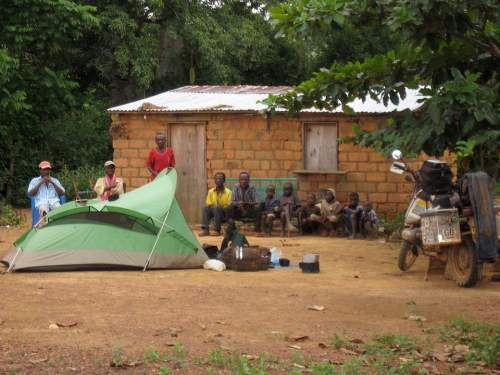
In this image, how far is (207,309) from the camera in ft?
29.1

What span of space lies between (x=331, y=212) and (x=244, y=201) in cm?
139

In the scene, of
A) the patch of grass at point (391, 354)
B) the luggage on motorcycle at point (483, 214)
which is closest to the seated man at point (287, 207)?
the luggage on motorcycle at point (483, 214)

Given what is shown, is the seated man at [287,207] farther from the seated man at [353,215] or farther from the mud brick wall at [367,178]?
the seated man at [353,215]

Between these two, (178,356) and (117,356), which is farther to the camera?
(178,356)

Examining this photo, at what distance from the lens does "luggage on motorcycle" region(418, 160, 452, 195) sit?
10.4 m

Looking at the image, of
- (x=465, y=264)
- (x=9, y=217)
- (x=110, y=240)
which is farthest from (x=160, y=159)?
(x=465, y=264)

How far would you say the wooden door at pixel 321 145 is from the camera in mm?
16672

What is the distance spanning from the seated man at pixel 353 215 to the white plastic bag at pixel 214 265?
4235mm

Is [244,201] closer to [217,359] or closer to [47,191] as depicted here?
[47,191]

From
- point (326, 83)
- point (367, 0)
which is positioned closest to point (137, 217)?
point (326, 83)

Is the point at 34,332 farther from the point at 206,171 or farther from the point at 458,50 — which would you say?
the point at 206,171

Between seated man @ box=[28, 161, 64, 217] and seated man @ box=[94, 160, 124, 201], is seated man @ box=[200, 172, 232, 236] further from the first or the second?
seated man @ box=[28, 161, 64, 217]

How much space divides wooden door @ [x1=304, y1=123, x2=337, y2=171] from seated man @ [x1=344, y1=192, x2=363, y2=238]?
1.16 metres

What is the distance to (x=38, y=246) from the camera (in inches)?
448
